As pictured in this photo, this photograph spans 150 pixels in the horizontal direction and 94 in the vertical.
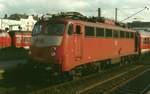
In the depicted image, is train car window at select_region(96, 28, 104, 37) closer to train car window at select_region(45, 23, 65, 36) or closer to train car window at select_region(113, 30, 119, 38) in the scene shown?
train car window at select_region(113, 30, 119, 38)

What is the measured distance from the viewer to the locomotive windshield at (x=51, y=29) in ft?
60.5

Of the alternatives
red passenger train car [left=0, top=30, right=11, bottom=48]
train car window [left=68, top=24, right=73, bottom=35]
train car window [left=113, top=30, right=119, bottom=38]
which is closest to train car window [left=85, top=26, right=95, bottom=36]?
train car window [left=68, top=24, right=73, bottom=35]

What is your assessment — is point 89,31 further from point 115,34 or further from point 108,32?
point 115,34

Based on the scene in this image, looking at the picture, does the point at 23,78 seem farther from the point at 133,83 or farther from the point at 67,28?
the point at 133,83

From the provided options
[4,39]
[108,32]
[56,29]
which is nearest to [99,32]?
[108,32]

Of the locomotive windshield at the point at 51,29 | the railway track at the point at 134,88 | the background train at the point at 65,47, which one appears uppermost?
the locomotive windshield at the point at 51,29

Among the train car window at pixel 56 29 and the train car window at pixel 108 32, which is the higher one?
the train car window at pixel 56 29

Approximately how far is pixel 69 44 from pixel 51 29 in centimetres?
113

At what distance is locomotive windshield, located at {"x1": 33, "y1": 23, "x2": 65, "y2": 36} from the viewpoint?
726 inches

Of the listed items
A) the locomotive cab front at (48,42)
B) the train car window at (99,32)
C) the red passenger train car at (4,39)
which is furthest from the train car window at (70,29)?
the red passenger train car at (4,39)

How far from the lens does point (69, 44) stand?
18.5m

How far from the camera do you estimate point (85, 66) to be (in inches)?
833

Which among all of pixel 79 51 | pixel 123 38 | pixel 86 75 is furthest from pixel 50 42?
pixel 123 38

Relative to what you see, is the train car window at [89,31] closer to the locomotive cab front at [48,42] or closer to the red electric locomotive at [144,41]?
the locomotive cab front at [48,42]
